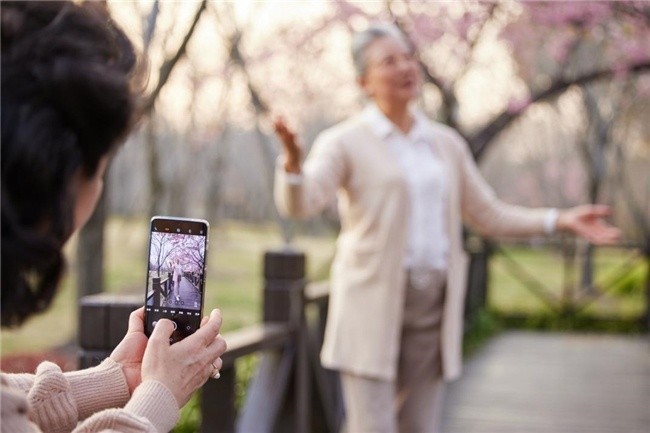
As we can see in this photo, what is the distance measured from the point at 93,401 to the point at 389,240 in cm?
192

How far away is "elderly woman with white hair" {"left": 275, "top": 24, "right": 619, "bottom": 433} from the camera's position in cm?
341

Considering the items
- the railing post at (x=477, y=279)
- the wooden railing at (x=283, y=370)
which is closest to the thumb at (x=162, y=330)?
the wooden railing at (x=283, y=370)

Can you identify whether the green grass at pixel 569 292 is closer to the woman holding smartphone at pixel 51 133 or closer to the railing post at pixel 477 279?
the railing post at pixel 477 279

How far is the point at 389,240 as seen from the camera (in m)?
3.42

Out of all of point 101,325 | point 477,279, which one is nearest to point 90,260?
point 101,325

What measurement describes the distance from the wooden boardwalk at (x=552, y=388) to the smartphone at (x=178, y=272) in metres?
4.72

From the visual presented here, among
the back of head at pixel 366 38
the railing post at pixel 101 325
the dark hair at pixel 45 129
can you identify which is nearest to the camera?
the dark hair at pixel 45 129

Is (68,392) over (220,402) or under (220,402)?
over

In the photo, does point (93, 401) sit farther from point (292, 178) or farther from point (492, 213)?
point (492, 213)

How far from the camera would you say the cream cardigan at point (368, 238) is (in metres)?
3.40

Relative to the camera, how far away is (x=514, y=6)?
29.6ft

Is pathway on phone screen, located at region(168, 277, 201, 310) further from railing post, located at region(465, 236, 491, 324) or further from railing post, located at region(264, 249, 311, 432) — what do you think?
railing post, located at region(465, 236, 491, 324)

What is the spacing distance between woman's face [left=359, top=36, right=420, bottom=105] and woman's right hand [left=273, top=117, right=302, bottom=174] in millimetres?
405

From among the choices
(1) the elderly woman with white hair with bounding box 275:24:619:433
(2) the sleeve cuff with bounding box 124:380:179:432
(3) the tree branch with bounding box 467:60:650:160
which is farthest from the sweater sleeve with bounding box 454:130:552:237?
(3) the tree branch with bounding box 467:60:650:160
